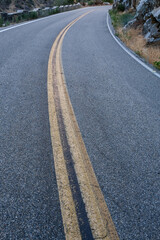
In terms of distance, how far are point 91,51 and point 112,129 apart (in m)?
5.67

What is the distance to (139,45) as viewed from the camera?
981cm

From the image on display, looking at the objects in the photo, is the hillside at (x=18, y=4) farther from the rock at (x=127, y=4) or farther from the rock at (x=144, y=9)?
the rock at (x=144, y=9)

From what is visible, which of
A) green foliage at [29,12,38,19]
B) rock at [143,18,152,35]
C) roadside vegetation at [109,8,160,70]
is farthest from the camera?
green foliage at [29,12,38,19]

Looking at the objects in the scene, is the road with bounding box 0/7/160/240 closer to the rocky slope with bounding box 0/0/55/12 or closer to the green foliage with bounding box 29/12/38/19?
the green foliage with bounding box 29/12/38/19

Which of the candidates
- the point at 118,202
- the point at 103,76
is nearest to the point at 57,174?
the point at 118,202

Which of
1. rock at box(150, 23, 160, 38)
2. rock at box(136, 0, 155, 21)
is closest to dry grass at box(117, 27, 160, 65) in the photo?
rock at box(150, 23, 160, 38)

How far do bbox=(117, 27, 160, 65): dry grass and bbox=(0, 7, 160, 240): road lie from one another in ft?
7.15

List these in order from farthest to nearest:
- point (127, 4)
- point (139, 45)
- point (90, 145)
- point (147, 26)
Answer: point (127, 4) → point (147, 26) → point (139, 45) → point (90, 145)

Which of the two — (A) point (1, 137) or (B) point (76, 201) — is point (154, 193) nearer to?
(B) point (76, 201)

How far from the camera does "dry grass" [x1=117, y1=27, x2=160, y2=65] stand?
8053 millimetres

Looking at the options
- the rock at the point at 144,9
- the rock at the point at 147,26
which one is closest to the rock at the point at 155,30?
the rock at the point at 147,26

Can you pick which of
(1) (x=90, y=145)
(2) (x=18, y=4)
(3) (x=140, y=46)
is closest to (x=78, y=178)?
(1) (x=90, y=145)

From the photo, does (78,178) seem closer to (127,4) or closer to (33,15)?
(33,15)

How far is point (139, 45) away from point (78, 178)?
29.8 ft
